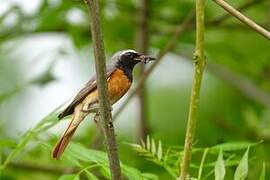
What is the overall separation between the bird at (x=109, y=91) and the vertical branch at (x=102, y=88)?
85 cm

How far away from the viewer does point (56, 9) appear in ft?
19.5

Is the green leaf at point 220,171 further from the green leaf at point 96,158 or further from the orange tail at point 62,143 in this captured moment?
the orange tail at point 62,143

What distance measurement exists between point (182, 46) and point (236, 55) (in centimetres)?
50

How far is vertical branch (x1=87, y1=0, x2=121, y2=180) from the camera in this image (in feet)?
8.57

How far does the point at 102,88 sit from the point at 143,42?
11.8ft

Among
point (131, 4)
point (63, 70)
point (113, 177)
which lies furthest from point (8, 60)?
point (113, 177)

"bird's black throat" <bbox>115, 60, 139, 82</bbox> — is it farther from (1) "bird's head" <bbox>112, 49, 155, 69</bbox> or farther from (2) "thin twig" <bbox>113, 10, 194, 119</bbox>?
(2) "thin twig" <bbox>113, 10, 194, 119</bbox>

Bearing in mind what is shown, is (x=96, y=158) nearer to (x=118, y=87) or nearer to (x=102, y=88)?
(x=118, y=87)

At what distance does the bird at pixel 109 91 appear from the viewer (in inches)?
147

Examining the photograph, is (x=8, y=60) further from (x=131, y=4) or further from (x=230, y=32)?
(x=230, y=32)

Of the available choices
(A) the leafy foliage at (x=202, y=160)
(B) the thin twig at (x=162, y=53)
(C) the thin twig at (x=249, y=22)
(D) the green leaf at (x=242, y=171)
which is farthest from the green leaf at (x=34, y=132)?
(B) the thin twig at (x=162, y=53)

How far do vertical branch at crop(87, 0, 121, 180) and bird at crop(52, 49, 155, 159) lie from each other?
33.3 inches

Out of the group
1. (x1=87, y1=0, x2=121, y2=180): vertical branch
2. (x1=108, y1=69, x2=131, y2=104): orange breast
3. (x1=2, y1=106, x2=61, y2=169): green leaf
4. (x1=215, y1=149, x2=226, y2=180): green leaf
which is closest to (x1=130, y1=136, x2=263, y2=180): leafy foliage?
(x1=215, y1=149, x2=226, y2=180): green leaf

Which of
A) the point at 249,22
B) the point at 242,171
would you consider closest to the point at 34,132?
the point at 242,171
